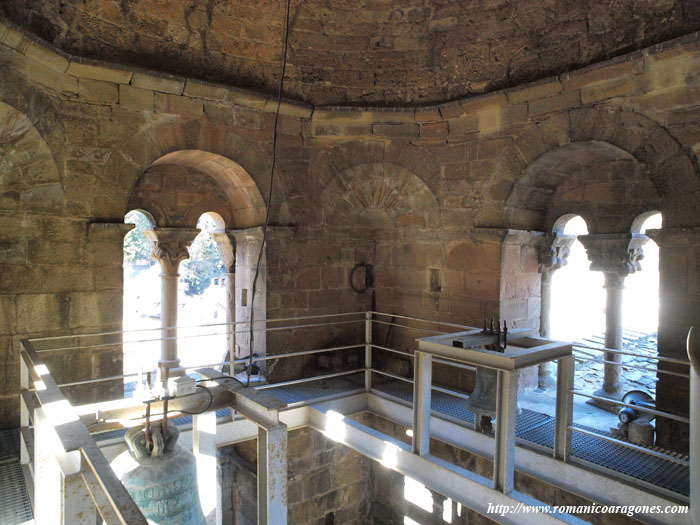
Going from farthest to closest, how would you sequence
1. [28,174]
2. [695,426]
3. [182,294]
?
1. [182,294]
2. [28,174]
3. [695,426]

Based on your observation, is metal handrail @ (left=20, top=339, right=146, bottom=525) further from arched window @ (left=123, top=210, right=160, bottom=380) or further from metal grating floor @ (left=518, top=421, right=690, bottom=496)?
arched window @ (left=123, top=210, right=160, bottom=380)

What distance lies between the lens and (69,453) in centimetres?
145

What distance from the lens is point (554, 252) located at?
5.39 metres

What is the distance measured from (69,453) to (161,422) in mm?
420

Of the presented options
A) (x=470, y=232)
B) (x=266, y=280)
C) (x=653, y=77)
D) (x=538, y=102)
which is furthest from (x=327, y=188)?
(x=653, y=77)

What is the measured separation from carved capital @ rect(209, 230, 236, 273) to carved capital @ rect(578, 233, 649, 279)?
3769mm

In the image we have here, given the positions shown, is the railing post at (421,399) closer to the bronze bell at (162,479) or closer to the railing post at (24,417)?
the bronze bell at (162,479)

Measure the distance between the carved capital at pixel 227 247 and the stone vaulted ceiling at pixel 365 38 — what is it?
170cm

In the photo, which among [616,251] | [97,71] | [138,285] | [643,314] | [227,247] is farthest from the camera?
[138,285]

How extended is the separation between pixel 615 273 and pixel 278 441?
4.26 meters

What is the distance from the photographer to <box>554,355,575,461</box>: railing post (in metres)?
3.32

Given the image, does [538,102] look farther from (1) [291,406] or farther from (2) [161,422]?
(2) [161,422]

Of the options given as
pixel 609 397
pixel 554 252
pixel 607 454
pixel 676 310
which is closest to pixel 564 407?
pixel 607 454

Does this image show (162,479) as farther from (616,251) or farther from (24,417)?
(616,251)
